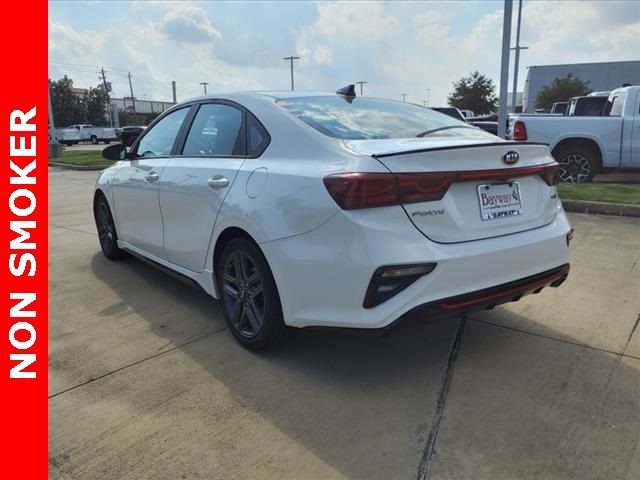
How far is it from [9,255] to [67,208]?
604cm

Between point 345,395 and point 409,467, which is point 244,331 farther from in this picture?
point 409,467

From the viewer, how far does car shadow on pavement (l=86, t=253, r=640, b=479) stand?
2.28m

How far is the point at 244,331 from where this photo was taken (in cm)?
335

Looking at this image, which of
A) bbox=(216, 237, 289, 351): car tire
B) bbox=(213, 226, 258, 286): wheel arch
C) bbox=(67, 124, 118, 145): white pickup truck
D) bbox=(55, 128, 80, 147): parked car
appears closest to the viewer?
bbox=(216, 237, 289, 351): car tire

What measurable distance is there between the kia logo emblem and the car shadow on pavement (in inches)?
39.1

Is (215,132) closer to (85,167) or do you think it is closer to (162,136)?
(162,136)

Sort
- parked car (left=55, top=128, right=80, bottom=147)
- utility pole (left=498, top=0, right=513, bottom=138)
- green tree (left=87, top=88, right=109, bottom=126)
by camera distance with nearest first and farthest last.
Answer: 1. utility pole (left=498, top=0, right=513, bottom=138)
2. parked car (left=55, top=128, right=80, bottom=147)
3. green tree (left=87, top=88, right=109, bottom=126)

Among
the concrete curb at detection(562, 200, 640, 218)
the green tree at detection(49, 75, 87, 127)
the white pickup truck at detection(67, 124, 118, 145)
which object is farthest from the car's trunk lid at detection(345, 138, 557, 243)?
the green tree at detection(49, 75, 87, 127)

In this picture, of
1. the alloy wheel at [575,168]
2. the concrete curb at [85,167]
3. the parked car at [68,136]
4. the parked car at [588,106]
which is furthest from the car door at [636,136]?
the parked car at [68,136]

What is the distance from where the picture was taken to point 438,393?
2795mm

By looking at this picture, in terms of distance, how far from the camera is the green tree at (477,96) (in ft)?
170

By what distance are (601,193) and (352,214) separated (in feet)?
22.7

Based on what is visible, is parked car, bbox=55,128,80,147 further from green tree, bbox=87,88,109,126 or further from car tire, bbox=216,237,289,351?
car tire, bbox=216,237,289,351

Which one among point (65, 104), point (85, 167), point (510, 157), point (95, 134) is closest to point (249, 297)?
point (510, 157)
